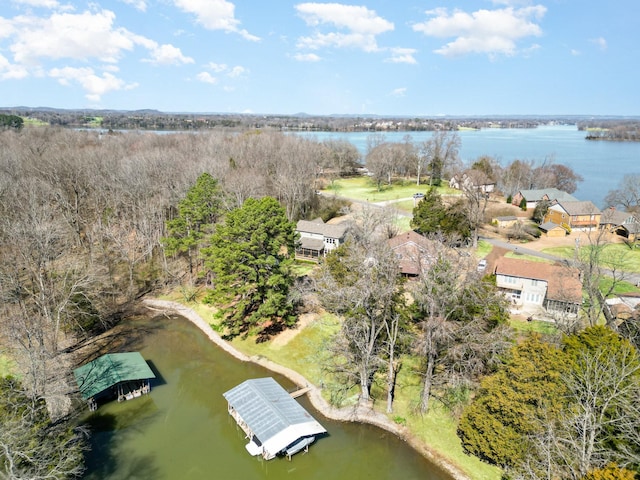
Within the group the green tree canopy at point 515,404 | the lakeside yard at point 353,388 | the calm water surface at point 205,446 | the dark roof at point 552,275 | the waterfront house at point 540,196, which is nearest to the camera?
the green tree canopy at point 515,404

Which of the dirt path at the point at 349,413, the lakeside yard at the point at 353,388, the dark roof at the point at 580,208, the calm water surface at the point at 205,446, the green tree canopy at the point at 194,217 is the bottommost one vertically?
the calm water surface at the point at 205,446

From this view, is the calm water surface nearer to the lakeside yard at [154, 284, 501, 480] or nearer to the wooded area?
the lakeside yard at [154, 284, 501, 480]

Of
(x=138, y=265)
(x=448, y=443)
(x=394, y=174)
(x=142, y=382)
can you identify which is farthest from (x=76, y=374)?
(x=394, y=174)

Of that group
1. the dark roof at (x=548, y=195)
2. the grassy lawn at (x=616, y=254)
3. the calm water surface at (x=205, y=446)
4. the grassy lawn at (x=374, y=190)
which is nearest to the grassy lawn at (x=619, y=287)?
the grassy lawn at (x=616, y=254)

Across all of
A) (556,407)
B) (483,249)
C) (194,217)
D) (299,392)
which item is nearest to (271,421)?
(299,392)

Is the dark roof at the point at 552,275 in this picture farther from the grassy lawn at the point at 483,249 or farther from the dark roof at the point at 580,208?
the dark roof at the point at 580,208

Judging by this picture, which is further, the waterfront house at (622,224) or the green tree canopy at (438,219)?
the waterfront house at (622,224)

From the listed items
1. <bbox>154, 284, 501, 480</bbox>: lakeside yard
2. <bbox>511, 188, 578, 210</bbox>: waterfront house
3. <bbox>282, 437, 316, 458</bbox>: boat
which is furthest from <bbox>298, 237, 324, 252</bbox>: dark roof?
<bbox>511, 188, 578, 210</bbox>: waterfront house

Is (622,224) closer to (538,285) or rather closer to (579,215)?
(579,215)
